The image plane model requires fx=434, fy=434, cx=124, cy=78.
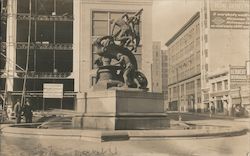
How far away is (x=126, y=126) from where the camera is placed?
9.84 meters

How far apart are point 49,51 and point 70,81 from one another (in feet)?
8.58

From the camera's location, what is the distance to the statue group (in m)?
10.6

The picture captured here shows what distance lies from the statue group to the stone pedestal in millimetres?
449

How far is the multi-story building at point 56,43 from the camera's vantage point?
1152 inches

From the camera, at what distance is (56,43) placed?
3148 cm

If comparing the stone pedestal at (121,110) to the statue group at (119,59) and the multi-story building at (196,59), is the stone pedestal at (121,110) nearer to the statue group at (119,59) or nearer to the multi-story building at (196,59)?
the statue group at (119,59)

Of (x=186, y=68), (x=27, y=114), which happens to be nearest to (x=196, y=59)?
(x=186, y=68)

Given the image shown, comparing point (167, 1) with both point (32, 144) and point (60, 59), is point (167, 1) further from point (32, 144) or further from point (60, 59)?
point (60, 59)

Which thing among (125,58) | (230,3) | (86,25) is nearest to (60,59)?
(86,25)

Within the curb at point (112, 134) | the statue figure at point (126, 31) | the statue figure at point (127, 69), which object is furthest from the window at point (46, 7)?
the curb at point (112, 134)

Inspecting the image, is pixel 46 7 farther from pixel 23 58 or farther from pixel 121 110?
pixel 121 110

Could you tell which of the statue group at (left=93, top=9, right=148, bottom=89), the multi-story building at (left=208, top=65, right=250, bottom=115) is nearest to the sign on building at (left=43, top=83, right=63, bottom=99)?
the multi-story building at (left=208, top=65, right=250, bottom=115)

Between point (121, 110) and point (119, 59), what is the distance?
148 centimetres

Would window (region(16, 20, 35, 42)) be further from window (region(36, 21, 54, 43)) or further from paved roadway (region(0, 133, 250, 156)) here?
paved roadway (region(0, 133, 250, 156))
